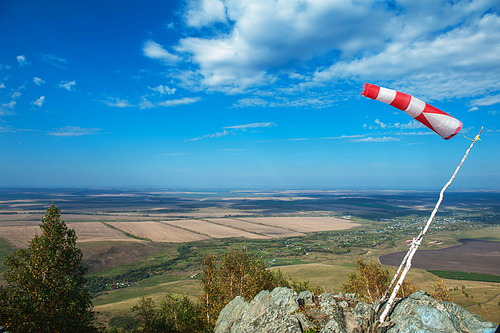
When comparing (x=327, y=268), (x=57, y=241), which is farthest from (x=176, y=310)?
(x=327, y=268)

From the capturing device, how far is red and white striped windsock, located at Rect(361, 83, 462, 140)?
12.7m

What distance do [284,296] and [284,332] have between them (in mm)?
3341

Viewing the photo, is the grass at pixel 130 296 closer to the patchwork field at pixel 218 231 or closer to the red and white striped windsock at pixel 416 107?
the red and white striped windsock at pixel 416 107

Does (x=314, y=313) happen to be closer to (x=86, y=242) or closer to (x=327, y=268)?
(x=327, y=268)

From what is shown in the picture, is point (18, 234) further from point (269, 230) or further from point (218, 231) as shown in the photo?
point (269, 230)

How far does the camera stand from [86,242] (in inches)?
4092

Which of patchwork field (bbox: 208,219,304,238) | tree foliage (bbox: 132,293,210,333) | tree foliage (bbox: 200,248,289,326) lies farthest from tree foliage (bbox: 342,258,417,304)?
patchwork field (bbox: 208,219,304,238)

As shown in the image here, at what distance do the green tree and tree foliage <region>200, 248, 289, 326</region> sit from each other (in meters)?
12.7

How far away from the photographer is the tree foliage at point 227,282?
98.9 feet

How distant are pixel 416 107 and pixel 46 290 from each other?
92.0ft

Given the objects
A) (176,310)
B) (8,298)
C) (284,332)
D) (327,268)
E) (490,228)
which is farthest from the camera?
(490,228)

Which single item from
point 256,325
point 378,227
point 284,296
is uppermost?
point 284,296

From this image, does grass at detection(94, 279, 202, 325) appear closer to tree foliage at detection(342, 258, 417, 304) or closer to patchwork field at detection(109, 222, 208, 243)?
tree foliage at detection(342, 258, 417, 304)

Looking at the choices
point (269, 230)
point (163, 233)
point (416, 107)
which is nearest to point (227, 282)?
point (416, 107)
